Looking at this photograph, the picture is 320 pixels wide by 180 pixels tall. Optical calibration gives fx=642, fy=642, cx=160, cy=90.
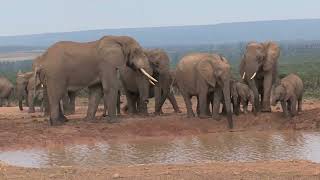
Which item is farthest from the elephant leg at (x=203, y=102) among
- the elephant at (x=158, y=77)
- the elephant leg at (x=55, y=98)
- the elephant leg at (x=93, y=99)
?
the elephant leg at (x=55, y=98)

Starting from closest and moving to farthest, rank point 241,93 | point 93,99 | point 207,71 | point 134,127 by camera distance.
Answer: point 134,127 → point 207,71 → point 93,99 → point 241,93

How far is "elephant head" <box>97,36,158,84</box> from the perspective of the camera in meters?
19.7

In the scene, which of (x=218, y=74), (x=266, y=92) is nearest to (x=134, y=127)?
(x=218, y=74)

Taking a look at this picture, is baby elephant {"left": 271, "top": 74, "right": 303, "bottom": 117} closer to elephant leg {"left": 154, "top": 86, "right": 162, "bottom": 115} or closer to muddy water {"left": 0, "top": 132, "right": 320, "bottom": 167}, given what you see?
muddy water {"left": 0, "top": 132, "right": 320, "bottom": 167}

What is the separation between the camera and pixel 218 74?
19484 mm

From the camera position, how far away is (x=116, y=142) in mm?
17719

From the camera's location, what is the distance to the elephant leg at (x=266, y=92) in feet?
68.3

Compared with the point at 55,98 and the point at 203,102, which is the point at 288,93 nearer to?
the point at 203,102

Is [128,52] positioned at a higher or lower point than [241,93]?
higher

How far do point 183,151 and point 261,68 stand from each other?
6921 mm

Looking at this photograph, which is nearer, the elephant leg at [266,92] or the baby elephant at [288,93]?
the baby elephant at [288,93]

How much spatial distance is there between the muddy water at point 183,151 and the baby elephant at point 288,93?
1.73 m

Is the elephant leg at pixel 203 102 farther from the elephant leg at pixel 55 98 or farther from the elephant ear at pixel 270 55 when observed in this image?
the elephant leg at pixel 55 98

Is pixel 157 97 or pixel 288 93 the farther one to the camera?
pixel 157 97
